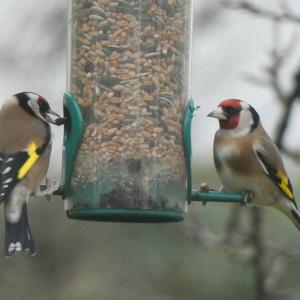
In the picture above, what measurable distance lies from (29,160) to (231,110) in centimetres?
150

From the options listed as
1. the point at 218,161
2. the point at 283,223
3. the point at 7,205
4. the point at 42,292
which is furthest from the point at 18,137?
the point at 283,223

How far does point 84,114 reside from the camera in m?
11.3

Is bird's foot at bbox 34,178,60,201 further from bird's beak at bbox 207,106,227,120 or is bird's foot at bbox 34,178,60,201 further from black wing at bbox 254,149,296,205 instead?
black wing at bbox 254,149,296,205

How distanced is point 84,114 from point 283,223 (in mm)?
5761

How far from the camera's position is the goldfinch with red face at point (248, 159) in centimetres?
1185

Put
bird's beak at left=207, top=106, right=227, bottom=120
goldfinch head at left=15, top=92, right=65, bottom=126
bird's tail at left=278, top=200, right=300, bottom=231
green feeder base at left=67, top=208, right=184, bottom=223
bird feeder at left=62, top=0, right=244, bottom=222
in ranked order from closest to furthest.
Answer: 1. green feeder base at left=67, top=208, right=184, bottom=223
2. bird feeder at left=62, top=0, right=244, bottom=222
3. goldfinch head at left=15, top=92, right=65, bottom=126
4. bird's beak at left=207, top=106, right=227, bottom=120
5. bird's tail at left=278, top=200, right=300, bottom=231

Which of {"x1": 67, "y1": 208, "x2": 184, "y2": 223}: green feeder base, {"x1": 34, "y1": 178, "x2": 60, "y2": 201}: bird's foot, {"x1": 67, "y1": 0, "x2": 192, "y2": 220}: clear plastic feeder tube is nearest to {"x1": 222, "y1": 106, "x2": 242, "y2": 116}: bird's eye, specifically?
{"x1": 67, "y1": 0, "x2": 192, "y2": 220}: clear plastic feeder tube

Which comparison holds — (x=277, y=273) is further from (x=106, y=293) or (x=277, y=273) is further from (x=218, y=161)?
(x=106, y=293)

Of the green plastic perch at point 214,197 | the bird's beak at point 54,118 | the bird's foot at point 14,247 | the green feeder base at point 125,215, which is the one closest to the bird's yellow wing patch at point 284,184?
the green plastic perch at point 214,197

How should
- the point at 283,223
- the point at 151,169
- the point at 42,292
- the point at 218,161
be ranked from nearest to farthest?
the point at 151,169, the point at 218,161, the point at 42,292, the point at 283,223

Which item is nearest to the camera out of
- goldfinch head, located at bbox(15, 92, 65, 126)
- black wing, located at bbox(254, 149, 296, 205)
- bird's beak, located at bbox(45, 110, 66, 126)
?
bird's beak, located at bbox(45, 110, 66, 126)

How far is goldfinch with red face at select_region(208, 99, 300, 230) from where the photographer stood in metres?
11.9

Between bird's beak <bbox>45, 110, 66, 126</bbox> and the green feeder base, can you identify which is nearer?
the green feeder base

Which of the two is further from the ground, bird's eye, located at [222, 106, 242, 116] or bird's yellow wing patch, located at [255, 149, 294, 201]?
bird's eye, located at [222, 106, 242, 116]
